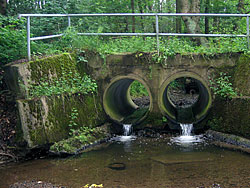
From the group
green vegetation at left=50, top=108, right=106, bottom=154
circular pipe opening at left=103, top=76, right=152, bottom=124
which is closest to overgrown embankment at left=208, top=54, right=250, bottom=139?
circular pipe opening at left=103, top=76, right=152, bottom=124

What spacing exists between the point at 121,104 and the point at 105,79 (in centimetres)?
222

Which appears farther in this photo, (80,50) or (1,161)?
(80,50)

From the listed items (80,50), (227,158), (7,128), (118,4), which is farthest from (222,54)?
(118,4)

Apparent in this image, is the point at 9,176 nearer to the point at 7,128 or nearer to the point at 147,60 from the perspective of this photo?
the point at 7,128

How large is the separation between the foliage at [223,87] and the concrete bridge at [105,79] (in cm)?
19

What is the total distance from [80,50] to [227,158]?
5471 mm

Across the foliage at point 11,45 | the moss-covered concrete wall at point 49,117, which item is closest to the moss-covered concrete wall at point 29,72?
the moss-covered concrete wall at point 49,117

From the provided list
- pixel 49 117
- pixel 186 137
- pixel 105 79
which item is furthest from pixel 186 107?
pixel 49 117

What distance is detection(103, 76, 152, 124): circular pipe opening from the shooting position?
10367 mm

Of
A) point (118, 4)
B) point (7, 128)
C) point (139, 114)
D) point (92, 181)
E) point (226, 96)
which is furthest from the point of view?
point (118, 4)

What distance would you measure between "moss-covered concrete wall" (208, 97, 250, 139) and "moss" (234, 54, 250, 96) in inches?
18.7

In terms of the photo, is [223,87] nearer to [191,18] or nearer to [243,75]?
[243,75]

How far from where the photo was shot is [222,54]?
31.6 feet

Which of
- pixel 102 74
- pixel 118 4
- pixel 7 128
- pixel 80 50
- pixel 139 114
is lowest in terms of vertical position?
pixel 139 114
